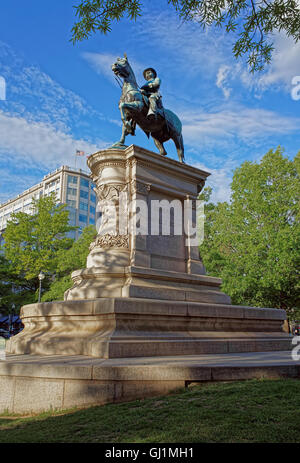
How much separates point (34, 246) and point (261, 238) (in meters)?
20.2

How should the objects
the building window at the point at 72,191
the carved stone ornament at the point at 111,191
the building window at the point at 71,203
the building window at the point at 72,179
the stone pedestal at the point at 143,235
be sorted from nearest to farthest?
1. the stone pedestal at the point at 143,235
2. the carved stone ornament at the point at 111,191
3. the building window at the point at 71,203
4. the building window at the point at 72,191
5. the building window at the point at 72,179

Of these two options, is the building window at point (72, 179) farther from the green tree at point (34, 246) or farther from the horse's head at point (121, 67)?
the horse's head at point (121, 67)

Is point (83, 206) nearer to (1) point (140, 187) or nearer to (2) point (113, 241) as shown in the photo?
(1) point (140, 187)

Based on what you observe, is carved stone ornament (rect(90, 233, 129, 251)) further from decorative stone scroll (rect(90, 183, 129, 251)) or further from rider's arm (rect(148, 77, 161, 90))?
rider's arm (rect(148, 77, 161, 90))

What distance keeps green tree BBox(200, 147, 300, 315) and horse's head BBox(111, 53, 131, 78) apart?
14.6 metres

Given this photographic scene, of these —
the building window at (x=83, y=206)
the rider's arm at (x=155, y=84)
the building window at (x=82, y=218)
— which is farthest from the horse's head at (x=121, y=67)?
the building window at (x=83, y=206)

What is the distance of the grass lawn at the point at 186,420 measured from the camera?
412cm

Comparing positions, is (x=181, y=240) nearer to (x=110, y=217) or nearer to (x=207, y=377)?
(x=110, y=217)

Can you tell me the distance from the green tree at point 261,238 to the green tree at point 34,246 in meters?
13.3

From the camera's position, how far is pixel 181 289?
11.4 metres

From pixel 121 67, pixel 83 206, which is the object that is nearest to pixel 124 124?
pixel 121 67

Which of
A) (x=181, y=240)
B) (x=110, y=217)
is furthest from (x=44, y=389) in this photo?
(x=181, y=240)

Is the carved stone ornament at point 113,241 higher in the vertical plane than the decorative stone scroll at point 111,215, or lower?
lower
